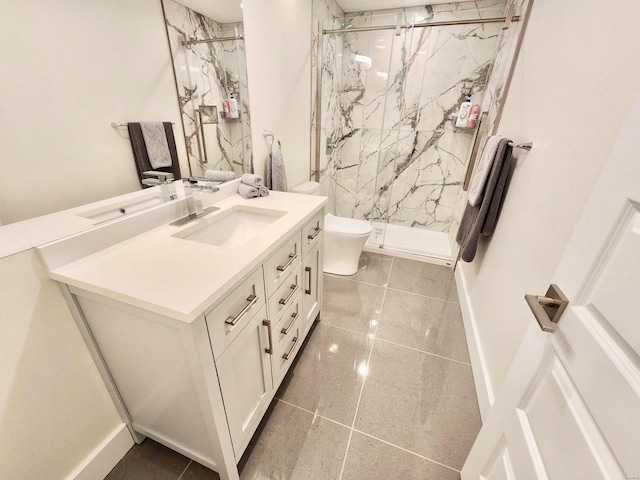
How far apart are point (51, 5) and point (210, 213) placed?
31.7 inches

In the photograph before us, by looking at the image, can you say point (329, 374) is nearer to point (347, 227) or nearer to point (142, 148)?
point (347, 227)

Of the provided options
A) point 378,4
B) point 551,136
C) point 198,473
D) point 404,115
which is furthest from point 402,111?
point 198,473

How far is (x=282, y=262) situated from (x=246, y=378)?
47 centimetres

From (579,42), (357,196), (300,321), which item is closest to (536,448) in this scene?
(300,321)

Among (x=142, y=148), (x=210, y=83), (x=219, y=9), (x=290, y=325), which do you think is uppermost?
(x=219, y=9)

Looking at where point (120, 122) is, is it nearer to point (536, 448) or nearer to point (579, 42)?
point (536, 448)

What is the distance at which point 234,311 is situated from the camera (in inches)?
35.2

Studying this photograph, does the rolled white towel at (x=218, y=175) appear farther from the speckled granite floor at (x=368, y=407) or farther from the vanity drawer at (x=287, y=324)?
the speckled granite floor at (x=368, y=407)

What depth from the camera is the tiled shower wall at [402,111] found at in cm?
262

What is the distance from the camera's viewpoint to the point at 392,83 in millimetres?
2898

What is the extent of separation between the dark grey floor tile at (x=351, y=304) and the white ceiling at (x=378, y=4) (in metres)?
2.58

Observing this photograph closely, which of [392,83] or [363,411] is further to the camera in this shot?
[392,83]

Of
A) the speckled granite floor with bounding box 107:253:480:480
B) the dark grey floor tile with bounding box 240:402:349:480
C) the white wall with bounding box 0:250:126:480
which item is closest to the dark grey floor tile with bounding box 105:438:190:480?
the speckled granite floor with bounding box 107:253:480:480

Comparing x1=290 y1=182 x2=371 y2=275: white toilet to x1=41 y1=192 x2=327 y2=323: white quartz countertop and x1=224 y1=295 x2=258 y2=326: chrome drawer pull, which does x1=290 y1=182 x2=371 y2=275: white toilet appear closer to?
x1=41 y1=192 x2=327 y2=323: white quartz countertop
